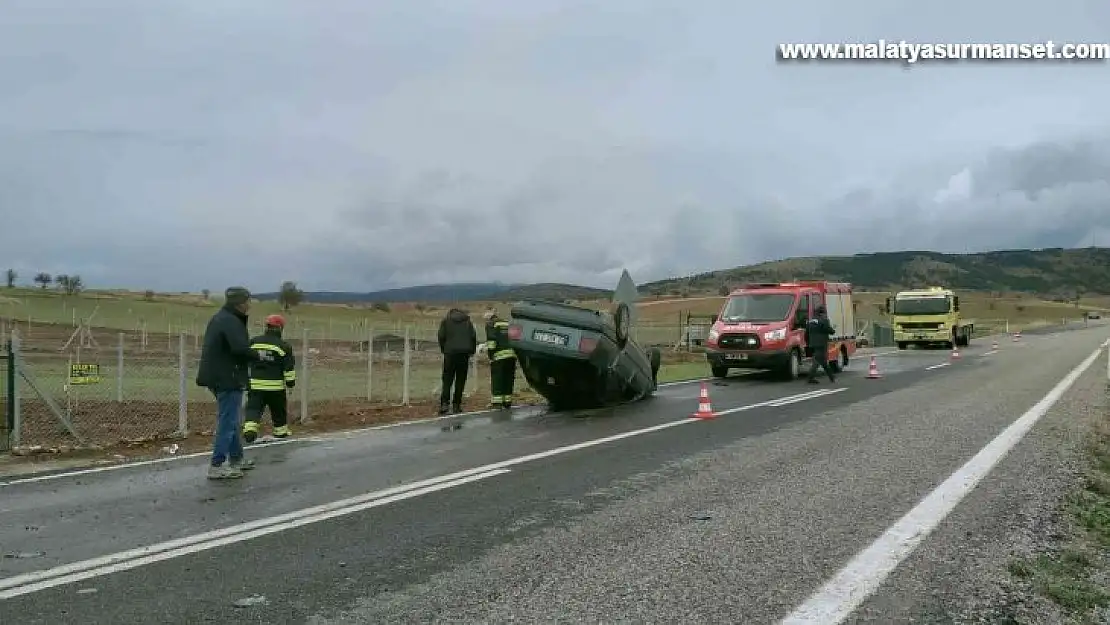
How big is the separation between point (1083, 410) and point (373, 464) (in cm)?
1139

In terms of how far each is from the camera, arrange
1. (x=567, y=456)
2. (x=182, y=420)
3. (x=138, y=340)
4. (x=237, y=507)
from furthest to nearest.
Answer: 1. (x=138, y=340)
2. (x=182, y=420)
3. (x=567, y=456)
4. (x=237, y=507)

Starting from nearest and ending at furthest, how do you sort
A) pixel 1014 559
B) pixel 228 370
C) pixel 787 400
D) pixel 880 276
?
pixel 1014 559 < pixel 228 370 < pixel 787 400 < pixel 880 276

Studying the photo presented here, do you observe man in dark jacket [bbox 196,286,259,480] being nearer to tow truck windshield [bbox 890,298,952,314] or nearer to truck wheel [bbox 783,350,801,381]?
truck wheel [bbox 783,350,801,381]

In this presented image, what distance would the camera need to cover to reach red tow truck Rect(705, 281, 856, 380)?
19984mm

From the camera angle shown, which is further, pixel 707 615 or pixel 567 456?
pixel 567 456

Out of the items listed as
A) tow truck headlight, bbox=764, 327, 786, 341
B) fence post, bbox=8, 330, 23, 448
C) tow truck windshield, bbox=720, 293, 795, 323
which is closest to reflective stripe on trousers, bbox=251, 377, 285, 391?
fence post, bbox=8, 330, 23, 448

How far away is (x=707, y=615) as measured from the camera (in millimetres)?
4438

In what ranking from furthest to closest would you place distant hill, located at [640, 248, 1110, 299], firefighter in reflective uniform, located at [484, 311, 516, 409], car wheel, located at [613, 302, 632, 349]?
distant hill, located at [640, 248, 1110, 299]
firefighter in reflective uniform, located at [484, 311, 516, 409]
car wheel, located at [613, 302, 632, 349]

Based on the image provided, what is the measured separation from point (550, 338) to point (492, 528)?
743cm

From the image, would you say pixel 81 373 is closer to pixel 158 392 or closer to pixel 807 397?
pixel 158 392

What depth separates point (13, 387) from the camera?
10.1 meters

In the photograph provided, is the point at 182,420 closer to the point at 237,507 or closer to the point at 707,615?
the point at 237,507

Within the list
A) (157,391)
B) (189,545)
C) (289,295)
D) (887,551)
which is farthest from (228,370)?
(289,295)

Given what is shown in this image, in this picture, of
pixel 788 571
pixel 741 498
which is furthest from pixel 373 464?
pixel 788 571
